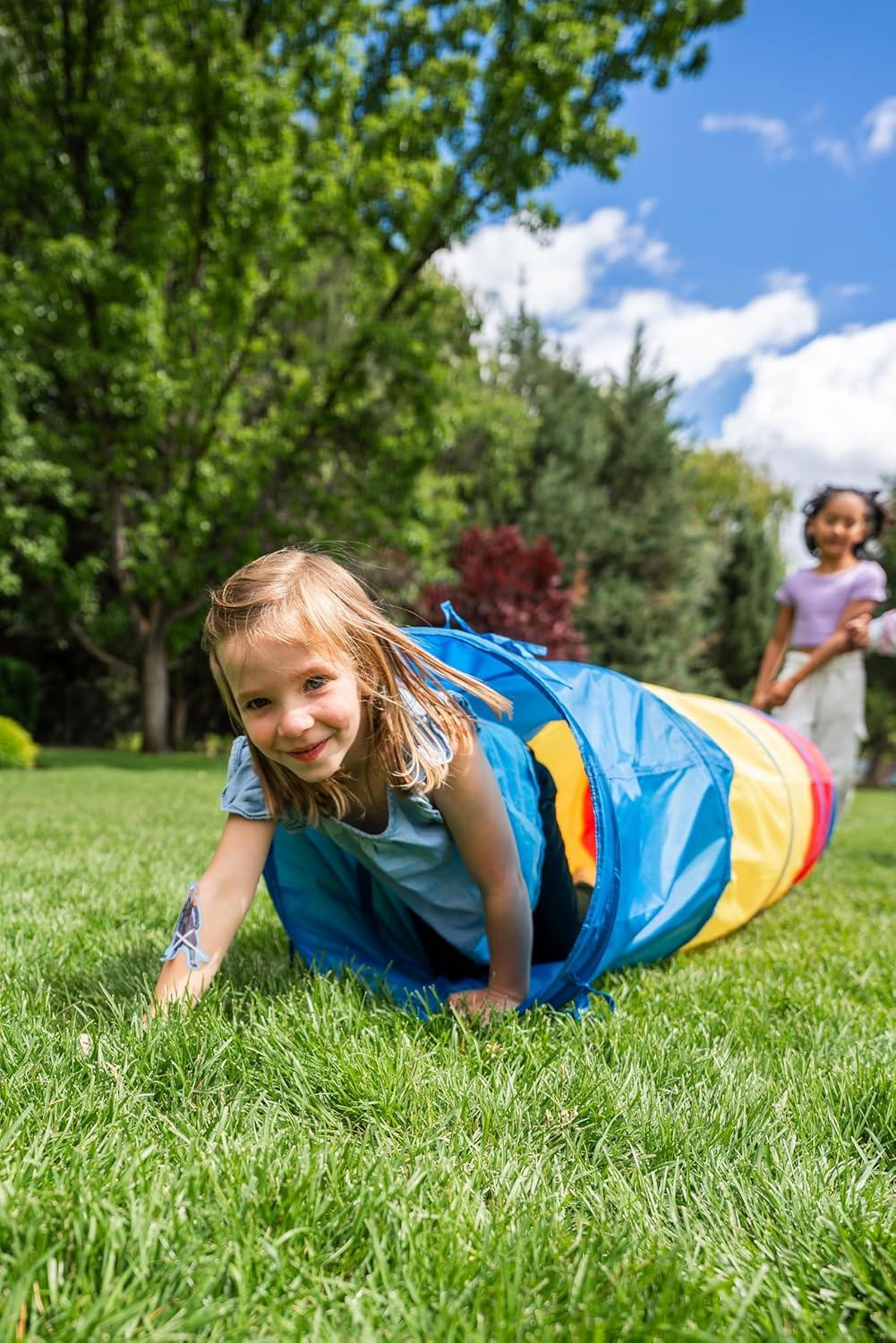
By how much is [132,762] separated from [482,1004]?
11.1 meters

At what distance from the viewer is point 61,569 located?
1201cm

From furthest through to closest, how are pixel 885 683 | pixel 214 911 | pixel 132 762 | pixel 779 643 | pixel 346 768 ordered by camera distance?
pixel 885 683
pixel 132 762
pixel 779 643
pixel 346 768
pixel 214 911

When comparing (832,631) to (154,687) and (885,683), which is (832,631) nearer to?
(154,687)

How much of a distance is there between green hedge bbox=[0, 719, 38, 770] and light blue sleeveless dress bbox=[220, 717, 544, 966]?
9381 mm

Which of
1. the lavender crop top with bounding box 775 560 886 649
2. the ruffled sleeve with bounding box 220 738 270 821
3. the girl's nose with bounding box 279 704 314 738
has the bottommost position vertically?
the ruffled sleeve with bounding box 220 738 270 821

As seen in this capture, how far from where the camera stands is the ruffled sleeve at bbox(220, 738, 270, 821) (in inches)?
79.7

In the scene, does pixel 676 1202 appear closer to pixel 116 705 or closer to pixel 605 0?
pixel 605 0

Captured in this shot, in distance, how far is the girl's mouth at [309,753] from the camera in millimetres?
1830

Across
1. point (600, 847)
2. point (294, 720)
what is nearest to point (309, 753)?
point (294, 720)

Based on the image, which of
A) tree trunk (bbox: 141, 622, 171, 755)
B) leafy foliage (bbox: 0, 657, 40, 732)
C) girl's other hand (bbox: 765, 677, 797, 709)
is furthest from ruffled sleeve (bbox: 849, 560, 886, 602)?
leafy foliage (bbox: 0, 657, 40, 732)

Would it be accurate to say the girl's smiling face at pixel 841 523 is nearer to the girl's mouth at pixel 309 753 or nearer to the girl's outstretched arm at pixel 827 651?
the girl's outstretched arm at pixel 827 651

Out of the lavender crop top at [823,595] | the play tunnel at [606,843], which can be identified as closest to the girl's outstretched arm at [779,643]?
the lavender crop top at [823,595]

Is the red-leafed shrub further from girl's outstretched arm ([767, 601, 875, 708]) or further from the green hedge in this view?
girl's outstretched arm ([767, 601, 875, 708])

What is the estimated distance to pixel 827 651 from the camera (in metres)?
4.83
